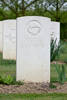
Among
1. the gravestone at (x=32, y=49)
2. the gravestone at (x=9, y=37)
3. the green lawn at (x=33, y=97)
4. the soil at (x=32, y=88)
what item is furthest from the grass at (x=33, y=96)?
the gravestone at (x=9, y=37)

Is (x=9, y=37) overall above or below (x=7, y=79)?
above

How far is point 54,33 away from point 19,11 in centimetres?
1443

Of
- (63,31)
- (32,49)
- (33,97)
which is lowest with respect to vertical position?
(33,97)

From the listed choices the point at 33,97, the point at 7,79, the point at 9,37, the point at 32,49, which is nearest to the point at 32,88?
the point at 7,79

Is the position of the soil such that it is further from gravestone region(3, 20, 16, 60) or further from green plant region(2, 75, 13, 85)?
gravestone region(3, 20, 16, 60)

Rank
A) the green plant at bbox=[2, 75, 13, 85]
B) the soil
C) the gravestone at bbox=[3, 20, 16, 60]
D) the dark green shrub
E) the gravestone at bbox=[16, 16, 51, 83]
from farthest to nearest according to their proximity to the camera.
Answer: the dark green shrub < the gravestone at bbox=[3, 20, 16, 60] < the gravestone at bbox=[16, 16, 51, 83] < the green plant at bbox=[2, 75, 13, 85] < the soil

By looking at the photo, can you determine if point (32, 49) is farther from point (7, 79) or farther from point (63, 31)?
point (63, 31)

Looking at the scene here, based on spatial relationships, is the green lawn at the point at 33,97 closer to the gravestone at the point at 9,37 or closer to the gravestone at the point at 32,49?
the gravestone at the point at 32,49

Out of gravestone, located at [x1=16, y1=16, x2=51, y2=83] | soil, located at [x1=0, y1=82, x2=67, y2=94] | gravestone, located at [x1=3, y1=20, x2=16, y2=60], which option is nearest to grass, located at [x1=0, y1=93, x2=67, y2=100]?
soil, located at [x1=0, y1=82, x2=67, y2=94]

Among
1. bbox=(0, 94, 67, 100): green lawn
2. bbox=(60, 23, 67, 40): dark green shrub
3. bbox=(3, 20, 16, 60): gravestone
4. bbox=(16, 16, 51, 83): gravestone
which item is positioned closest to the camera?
bbox=(0, 94, 67, 100): green lawn

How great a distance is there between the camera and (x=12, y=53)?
11578 millimetres

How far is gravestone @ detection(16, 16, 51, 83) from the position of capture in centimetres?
666

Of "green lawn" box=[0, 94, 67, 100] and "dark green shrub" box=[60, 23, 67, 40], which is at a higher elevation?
"dark green shrub" box=[60, 23, 67, 40]

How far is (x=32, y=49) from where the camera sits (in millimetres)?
6699
